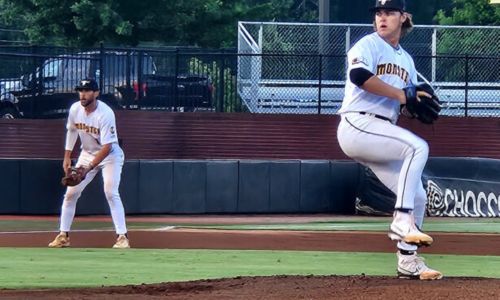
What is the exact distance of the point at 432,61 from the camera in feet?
77.7

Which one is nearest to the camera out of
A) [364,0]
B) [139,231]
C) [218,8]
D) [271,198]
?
[139,231]

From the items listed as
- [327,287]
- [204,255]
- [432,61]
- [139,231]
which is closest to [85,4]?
[432,61]

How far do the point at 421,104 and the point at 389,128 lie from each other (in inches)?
11.0

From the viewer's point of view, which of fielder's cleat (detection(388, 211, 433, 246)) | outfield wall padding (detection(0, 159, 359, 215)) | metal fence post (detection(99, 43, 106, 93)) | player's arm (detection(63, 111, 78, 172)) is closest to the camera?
fielder's cleat (detection(388, 211, 433, 246))

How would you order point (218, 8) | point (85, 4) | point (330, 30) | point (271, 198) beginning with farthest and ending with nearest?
point (218, 8) < point (85, 4) < point (330, 30) < point (271, 198)

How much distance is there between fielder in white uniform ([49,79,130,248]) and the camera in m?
12.9

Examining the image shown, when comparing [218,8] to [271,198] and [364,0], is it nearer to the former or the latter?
[271,198]

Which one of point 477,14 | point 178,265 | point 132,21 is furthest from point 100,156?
point 477,14

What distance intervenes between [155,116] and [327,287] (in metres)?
14.9

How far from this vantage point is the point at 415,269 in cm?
826

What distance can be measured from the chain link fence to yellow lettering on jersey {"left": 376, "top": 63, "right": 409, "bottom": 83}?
14.2 metres

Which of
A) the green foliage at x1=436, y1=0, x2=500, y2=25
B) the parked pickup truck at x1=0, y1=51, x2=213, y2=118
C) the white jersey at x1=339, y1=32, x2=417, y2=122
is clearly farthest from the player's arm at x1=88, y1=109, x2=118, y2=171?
the green foliage at x1=436, y1=0, x2=500, y2=25

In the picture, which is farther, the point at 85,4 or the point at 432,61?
the point at 85,4

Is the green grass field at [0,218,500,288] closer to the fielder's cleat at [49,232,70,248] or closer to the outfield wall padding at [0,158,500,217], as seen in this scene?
the fielder's cleat at [49,232,70,248]
